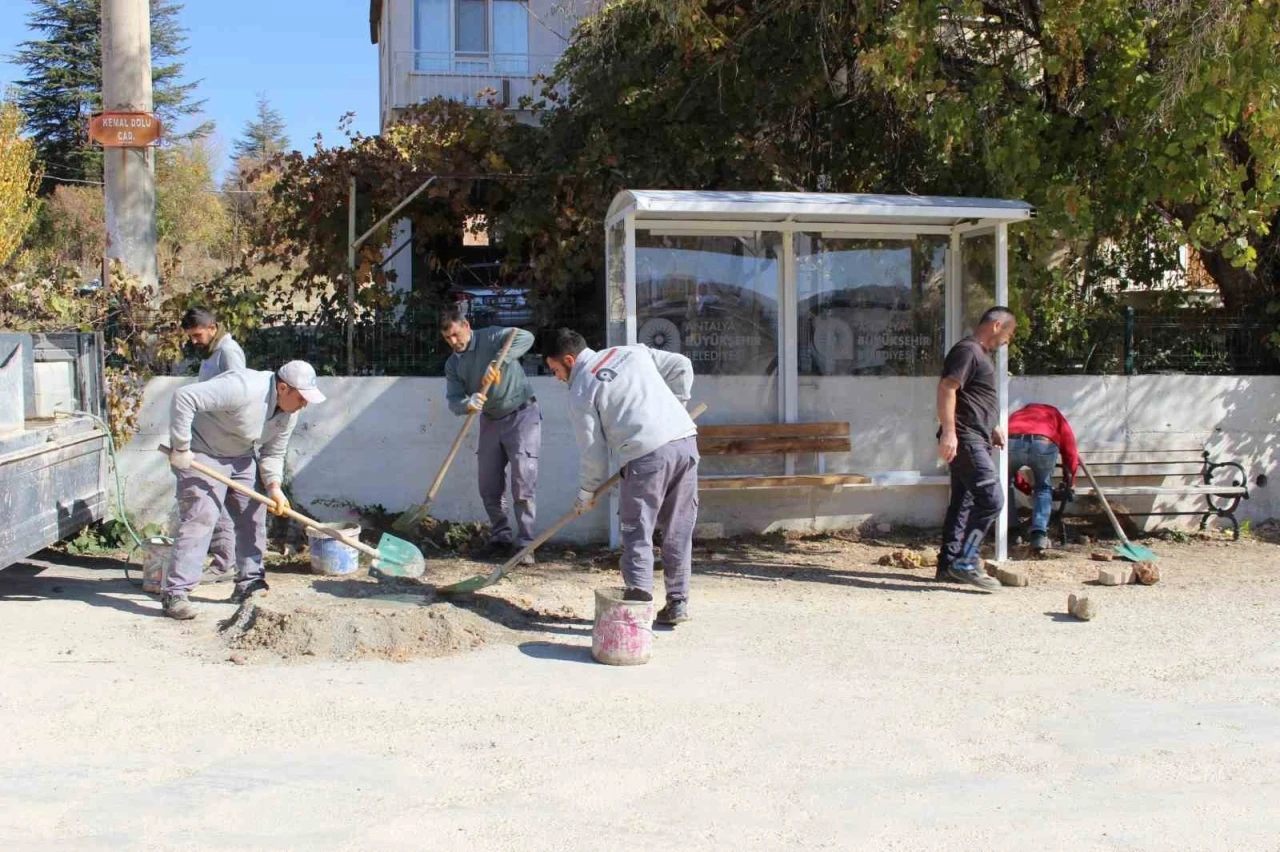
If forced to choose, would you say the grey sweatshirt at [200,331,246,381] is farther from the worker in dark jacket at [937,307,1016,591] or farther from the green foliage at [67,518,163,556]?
the worker in dark jacket at [937,307,1016,591]

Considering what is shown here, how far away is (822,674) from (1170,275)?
25.5ft

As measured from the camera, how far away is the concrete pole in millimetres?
9305

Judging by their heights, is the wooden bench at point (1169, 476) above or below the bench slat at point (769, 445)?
below

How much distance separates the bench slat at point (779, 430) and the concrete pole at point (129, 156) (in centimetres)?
461

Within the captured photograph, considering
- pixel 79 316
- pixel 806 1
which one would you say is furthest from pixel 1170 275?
pixel 79 316

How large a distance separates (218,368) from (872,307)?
5310 mm

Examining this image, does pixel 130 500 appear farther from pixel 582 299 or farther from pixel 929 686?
pixel 929 686

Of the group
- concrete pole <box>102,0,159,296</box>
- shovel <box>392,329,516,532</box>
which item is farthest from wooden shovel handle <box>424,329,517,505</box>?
concrete pole <box>102,0,159,296</box>

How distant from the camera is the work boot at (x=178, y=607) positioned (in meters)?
6.68

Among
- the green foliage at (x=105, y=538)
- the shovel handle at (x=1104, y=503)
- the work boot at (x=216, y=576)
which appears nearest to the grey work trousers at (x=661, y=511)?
the work boot at (x=216, y=576)

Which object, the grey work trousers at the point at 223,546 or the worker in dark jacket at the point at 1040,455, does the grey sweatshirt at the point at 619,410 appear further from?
the worker in dark jacket at the point at 1040,455

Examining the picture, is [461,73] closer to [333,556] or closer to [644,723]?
[333,556]

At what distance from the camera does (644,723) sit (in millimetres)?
5125

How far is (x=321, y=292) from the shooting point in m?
9.94
